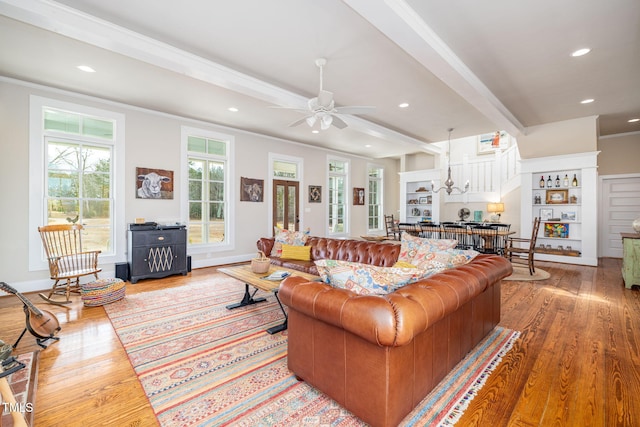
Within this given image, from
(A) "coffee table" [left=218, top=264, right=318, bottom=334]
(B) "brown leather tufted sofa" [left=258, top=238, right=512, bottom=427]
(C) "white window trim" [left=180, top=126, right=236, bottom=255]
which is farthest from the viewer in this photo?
(C) "white window trim" [left=180, top=126, right=236, bottom=255]

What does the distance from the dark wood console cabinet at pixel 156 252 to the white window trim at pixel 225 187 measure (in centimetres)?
55

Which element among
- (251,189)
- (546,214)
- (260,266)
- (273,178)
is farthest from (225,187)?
(546,214)

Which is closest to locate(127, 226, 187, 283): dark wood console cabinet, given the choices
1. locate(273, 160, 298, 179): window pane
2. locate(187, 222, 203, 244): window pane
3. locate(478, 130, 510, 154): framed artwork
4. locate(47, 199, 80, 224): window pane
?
locate(187, 222, 203, 244): window pane

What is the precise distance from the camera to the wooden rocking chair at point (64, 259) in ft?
11.9

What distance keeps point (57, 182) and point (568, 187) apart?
9727 mm

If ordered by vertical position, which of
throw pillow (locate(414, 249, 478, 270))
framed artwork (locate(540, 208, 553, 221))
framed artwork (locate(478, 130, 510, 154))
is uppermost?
framed artwork (locate(478, 130, 510, 154))

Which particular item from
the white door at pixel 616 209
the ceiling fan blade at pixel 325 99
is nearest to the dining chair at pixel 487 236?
the white door at pixel 616 209

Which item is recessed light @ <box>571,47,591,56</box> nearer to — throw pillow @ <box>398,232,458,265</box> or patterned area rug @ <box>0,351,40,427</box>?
throw pillow @ <box>398,232,458,265</box>

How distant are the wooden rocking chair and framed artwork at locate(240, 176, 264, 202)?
298 centimetres

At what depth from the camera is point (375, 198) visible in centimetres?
995

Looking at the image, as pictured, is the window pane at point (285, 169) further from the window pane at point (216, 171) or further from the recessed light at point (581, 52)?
the recessed light at point (581, 52)

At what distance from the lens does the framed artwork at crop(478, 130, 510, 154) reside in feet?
29.5

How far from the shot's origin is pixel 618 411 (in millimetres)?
1718

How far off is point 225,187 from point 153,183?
55.7 inches
